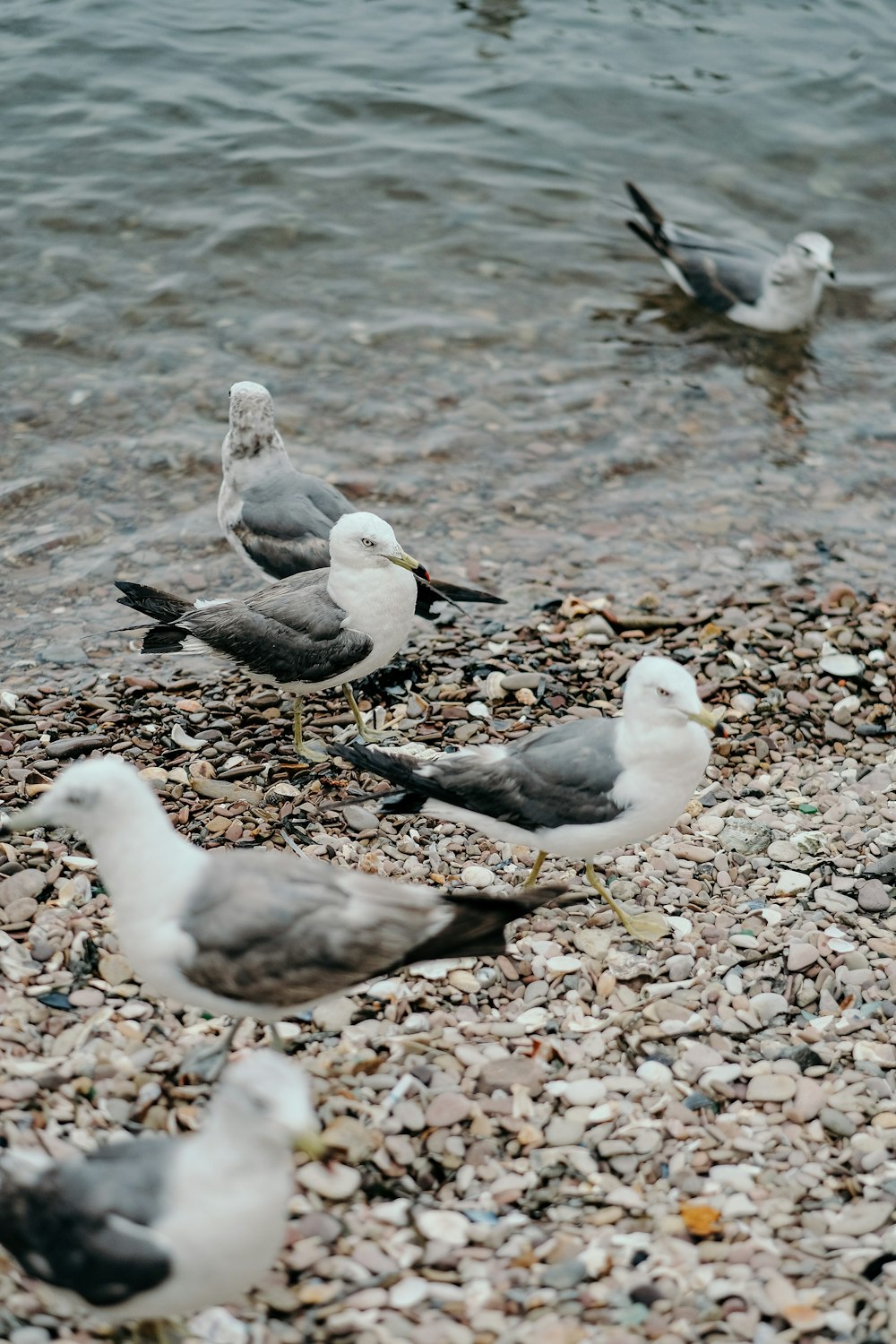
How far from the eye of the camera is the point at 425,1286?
3.83 metres

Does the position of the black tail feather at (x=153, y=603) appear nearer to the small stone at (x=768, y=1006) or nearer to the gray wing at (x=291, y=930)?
the gray wing at (x=291, y=930)

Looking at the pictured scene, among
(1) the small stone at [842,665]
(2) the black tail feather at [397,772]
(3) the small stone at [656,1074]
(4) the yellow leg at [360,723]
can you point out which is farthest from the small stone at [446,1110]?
(1) the small stone at [842,665]

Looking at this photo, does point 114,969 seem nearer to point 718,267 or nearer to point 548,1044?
point 548,1044

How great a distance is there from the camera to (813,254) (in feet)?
35.8

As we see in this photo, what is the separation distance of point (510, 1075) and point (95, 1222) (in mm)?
1558

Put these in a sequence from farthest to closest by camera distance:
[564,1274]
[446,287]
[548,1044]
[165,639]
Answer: [446,287]
[165,639]
[548,1044]
[564,1274]

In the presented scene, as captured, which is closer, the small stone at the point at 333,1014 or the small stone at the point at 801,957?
the small stone at the point at 333,1014

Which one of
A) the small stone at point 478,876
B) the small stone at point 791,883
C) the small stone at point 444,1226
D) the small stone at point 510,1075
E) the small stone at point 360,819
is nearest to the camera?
the small stone at point 444,1226

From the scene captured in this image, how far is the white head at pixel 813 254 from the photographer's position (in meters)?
10.8

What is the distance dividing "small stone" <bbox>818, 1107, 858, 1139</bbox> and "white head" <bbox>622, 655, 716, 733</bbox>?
1.36 m

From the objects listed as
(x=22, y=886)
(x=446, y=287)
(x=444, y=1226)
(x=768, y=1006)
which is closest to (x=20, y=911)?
(x=22, y=886)

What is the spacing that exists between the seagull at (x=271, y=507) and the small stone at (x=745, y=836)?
179 cm

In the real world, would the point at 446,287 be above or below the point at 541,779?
above

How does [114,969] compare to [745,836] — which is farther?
[745,836]
